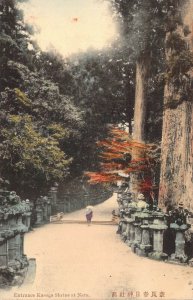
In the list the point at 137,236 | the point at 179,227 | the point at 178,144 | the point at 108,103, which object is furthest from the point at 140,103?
the point at 179,227

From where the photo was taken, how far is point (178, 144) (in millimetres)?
13352

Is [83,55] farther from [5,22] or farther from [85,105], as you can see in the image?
[5,22]

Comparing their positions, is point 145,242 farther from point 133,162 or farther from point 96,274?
point 133,162

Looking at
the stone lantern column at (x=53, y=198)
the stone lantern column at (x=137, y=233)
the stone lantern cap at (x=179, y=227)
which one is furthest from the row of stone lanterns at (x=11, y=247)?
the stone lantern column at (x=53, y=198)

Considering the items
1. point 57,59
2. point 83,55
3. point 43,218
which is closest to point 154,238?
point 43,218

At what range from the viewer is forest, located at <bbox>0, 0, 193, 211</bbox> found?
12789 millimetres

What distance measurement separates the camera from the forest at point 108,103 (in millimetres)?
12789

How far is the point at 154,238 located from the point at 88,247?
8.64ft

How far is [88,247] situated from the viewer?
45.4 feet

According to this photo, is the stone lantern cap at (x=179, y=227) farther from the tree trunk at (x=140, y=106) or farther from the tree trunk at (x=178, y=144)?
the tree trunk at (x=140, y=106)

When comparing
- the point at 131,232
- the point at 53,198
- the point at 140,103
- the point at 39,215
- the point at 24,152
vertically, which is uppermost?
the point at 140,103

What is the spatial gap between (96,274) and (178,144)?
474 cm

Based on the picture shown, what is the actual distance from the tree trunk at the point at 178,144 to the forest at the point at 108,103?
0.03 m

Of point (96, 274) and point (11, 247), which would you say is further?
point (96, 274)
